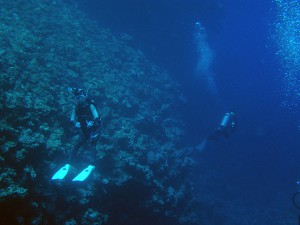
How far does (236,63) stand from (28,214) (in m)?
31.8

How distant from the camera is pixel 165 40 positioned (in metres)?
20.1

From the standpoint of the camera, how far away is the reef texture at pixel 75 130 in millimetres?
6113

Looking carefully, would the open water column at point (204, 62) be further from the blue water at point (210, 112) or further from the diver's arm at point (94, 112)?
the diver's arm at point (94, 112)

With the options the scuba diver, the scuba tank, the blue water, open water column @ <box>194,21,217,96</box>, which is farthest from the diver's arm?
open water column @ <box>194,21,217,96</box>

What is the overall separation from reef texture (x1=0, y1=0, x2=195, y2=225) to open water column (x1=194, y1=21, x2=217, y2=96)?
9.61 m

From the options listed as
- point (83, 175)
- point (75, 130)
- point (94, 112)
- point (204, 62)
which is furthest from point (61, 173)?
point (204, 62)

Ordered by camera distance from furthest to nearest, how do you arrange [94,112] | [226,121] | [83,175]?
[226,121] < [83,175] < [94,112]

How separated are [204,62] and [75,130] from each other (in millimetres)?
21427

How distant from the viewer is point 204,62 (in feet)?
89.4

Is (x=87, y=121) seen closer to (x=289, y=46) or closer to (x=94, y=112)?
(x=94, y=112)

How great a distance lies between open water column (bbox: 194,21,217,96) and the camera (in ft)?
78.5

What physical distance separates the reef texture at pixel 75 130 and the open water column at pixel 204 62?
961cm

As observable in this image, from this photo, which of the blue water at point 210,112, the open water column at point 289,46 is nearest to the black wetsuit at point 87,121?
the blue water at point 210,112

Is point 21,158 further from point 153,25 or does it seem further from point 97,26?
point 153,25
